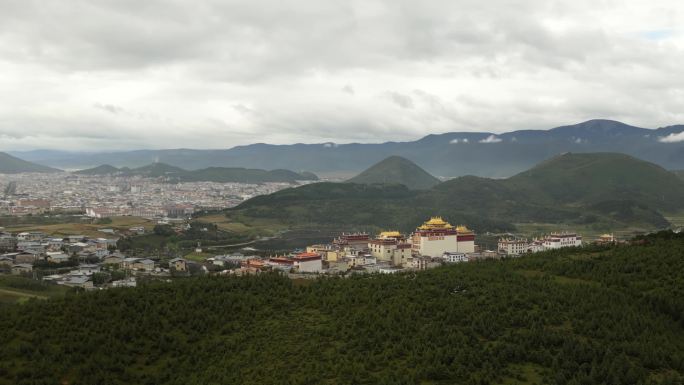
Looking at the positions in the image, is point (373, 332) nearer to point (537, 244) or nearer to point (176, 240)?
point (537, 244)

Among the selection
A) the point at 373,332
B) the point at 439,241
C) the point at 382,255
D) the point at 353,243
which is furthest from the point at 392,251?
the point at 373,332

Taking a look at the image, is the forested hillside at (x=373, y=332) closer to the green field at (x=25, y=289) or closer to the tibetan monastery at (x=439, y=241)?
the green field at (x=25, y=289)

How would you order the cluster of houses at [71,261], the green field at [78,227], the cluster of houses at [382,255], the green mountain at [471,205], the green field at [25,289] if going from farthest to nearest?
1. the green mountain at [471,205]
2. the green field at [78,227]
3. the cluster of houses at [382,255]
4. the cluster of houses at [71,261]
5. the green field at [25,289]

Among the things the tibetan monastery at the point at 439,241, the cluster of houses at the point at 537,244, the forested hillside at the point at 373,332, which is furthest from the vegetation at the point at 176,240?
the forested hillside at the point at 373,332

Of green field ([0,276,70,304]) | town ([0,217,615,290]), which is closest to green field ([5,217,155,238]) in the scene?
town ([0,217,615,290])

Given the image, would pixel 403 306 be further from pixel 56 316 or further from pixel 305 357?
pixel 56 316

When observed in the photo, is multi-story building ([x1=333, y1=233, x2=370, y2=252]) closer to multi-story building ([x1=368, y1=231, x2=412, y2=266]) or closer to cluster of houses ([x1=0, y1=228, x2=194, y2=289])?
multi-story building ([x1=368, y1=231, x2=412, y2=266])

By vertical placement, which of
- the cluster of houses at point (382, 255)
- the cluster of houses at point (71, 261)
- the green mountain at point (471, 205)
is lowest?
the cluster of houses at point (71, 261)
